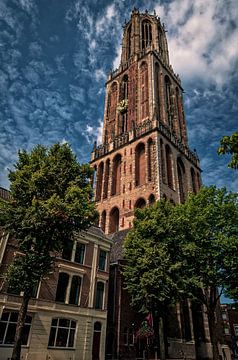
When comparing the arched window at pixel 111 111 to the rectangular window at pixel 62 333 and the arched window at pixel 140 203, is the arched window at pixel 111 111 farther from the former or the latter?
the rectangular window at pixel 62 333

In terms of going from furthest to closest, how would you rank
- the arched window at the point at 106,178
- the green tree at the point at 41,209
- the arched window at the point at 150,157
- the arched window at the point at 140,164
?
1. the arched window at the point at 106,178
2. the arched window at the point at 140,164
3. the arched window at the point at 150,157
4. the green tree at the point at 41,209

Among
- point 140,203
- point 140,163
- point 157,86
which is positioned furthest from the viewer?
point 157,86

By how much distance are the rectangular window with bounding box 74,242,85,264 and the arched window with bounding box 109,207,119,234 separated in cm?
1662

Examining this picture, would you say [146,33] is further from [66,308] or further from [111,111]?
[66,308]

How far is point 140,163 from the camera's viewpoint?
1656 inches

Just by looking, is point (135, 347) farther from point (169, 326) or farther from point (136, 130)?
point (136, 130)

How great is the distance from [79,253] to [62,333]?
6028 millimetres

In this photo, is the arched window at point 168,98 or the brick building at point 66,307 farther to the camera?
the arched window at point 168,98

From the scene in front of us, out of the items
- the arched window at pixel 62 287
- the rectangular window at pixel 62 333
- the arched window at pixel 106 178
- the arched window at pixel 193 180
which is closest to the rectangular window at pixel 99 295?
the rectangular window at pixel 62 333

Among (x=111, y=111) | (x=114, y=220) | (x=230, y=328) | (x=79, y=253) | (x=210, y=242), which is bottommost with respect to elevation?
(x=230, y=328)

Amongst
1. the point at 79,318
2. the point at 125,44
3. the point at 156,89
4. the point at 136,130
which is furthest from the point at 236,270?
the point at 125,44

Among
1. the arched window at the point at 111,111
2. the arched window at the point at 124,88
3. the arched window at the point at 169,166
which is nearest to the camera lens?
the arched window at the point at 169,166

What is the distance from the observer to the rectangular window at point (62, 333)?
62.2 ft

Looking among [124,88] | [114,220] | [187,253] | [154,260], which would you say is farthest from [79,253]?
[124,88]
